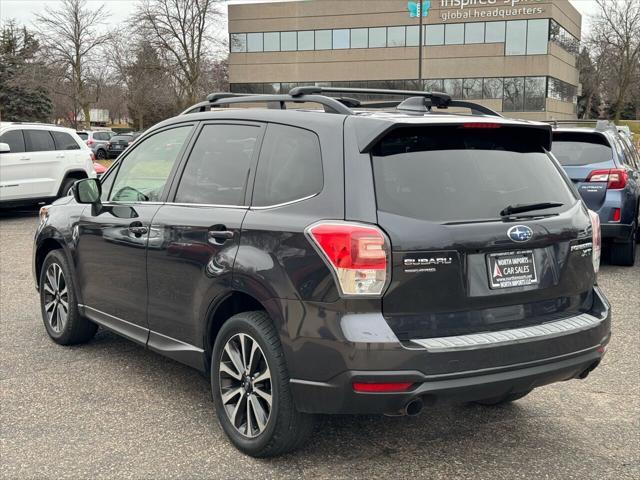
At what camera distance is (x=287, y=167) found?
11.7 ft

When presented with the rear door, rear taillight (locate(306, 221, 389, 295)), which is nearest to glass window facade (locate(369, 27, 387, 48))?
the rear door

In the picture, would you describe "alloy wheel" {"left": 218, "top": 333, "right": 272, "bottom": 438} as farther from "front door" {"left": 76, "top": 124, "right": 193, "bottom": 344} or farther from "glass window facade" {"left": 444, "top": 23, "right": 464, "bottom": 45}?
"glass window facade" {"left": 444, "top": 23, "right": 464, "bottom": 45}

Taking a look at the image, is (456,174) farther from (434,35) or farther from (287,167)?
(434,35)

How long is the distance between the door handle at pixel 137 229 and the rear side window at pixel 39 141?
10541 mm

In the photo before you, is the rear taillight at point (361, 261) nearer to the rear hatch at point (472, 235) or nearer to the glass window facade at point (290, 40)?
the rear hatch at point (472, 235)

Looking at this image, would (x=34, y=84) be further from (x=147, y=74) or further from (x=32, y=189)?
(x=32, y=189)

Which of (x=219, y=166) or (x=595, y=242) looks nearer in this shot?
(x=595, y=242)

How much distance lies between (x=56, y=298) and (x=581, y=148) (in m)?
6.37

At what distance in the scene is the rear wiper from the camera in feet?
11.0

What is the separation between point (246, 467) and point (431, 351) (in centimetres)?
117

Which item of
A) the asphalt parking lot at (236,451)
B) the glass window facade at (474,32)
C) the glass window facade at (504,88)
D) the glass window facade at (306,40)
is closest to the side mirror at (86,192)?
the asphalt parking lot at (236,451)

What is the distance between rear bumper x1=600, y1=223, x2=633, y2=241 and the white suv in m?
10.4

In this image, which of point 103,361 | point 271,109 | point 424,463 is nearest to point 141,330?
point 103,361

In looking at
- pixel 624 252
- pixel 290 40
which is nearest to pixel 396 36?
pixel 290 40
